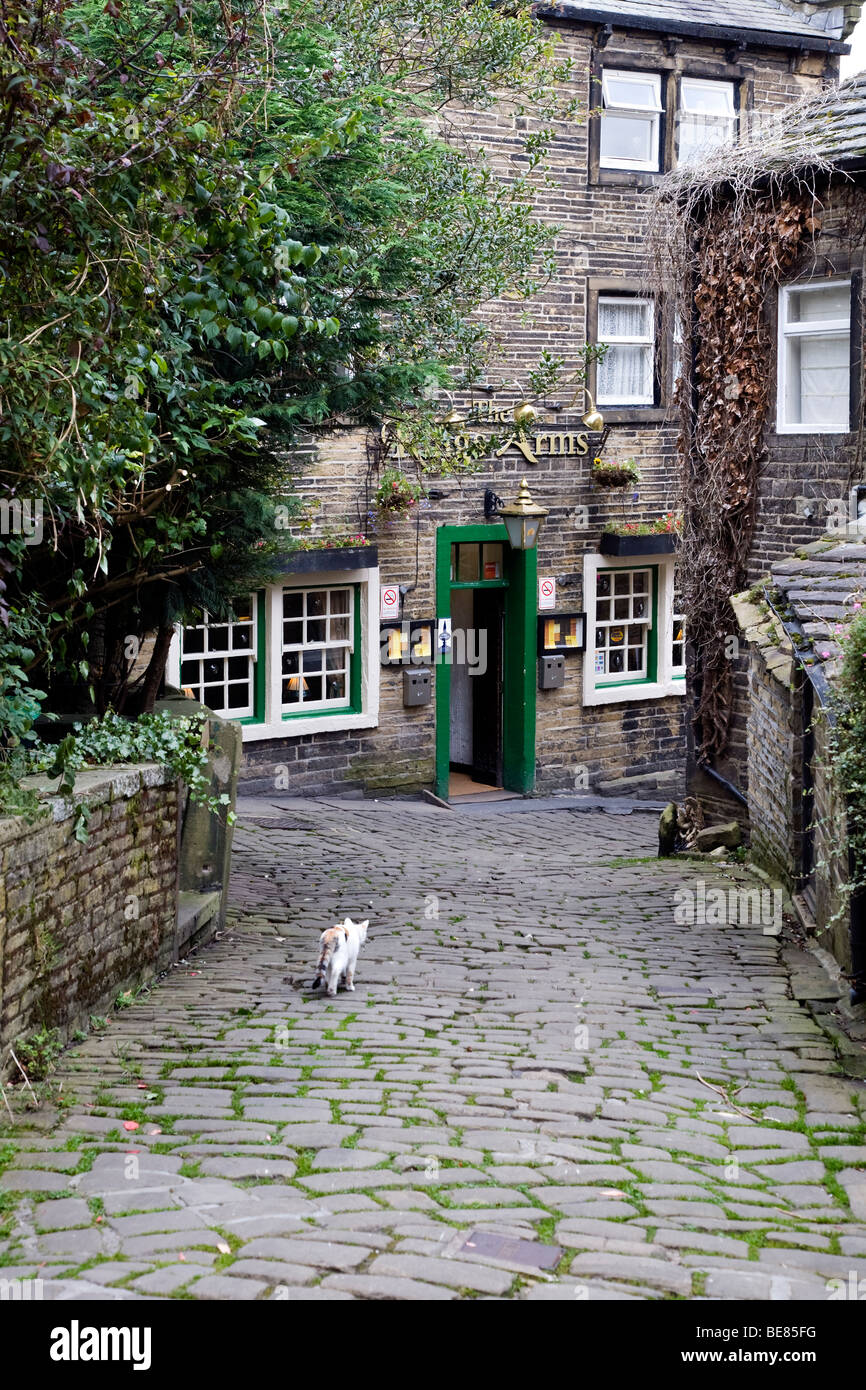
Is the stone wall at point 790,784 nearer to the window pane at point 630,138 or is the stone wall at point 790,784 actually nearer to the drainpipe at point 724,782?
the drainpipe at point 724,782

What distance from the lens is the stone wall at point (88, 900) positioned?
6.18 metres

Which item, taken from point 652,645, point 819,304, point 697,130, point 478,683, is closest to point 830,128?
point 819,304

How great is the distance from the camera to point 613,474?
60.4 feet

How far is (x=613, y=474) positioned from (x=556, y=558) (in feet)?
4.11

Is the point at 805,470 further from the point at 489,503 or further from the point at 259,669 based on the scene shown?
the point at 259,669

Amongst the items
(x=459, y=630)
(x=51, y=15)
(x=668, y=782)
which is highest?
(x=51, y=15)

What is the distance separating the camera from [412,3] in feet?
42.9

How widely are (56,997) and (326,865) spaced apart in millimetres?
5895

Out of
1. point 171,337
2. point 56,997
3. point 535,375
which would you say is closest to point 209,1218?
point 56,997

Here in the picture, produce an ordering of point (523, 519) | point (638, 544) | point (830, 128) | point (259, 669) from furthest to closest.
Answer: point (638, 544) < point (523, 519) < point (259, 669) < point (830, 128)

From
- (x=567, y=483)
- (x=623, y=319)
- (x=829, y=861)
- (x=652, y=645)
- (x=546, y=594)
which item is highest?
(x=623, y=319)

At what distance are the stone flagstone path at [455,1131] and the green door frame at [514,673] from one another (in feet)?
25.6

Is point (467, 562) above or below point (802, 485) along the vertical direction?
below
